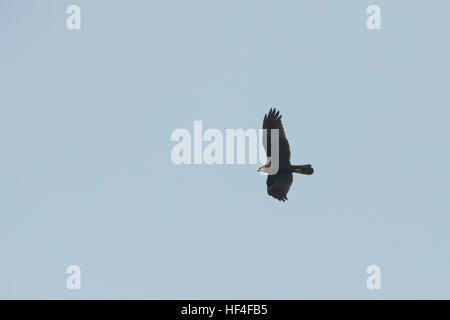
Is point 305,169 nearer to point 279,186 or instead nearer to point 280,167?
point 280,167

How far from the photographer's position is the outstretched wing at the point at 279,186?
4059 cm

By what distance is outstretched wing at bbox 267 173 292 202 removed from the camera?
40594mm

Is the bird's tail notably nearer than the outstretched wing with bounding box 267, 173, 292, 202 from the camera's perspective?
Yes

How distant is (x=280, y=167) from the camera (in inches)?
1574

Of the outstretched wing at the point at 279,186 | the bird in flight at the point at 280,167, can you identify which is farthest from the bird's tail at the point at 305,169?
the outstretched wing at the point at 279,186

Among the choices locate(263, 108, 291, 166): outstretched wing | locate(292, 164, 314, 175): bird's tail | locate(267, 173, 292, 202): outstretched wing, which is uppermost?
locate(263, 108, 291, 166): outstretched wing

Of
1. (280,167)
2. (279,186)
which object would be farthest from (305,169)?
(279,186)

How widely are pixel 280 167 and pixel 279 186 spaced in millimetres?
1191

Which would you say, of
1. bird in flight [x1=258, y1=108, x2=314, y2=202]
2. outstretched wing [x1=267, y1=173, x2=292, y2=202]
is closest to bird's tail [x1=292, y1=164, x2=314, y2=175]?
bird in flight [x1=258, y1=108, x2=314, y2=202]

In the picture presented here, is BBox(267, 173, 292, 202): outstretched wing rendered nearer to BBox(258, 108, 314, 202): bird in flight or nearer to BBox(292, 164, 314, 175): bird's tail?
BBox(258, 108, 314, 202): bird in flight
